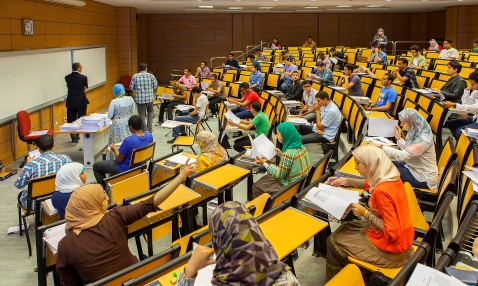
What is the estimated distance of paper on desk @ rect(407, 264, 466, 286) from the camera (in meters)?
1.95

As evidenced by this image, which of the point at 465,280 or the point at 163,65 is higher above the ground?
the point at 163,65

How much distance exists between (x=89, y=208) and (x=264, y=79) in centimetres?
946

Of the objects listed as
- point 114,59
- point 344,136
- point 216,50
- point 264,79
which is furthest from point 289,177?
point 216,50

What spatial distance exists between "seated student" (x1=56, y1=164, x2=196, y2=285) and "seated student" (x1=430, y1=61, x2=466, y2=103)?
6397mm

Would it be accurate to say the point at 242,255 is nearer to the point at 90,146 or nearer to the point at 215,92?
the point at 90,146

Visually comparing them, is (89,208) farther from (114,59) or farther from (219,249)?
(114,59)

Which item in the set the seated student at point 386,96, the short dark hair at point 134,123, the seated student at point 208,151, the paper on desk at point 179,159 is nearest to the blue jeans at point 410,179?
the seated student at point 208,151

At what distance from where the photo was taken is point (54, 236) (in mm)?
2814

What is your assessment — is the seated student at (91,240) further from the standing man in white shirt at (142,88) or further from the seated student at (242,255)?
the standing man in white shirt at (142,88)

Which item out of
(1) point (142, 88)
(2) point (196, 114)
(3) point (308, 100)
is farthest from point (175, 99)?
(3) point (308, 100)

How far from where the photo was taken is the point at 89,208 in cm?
255

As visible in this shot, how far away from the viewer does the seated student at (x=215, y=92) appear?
10.5 m

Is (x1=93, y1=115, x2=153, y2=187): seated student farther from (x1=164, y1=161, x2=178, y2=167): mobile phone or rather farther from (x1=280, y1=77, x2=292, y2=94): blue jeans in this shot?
(x1=280, y1=77, x2=292, y2=94): blue jeans

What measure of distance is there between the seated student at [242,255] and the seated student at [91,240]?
117cm
